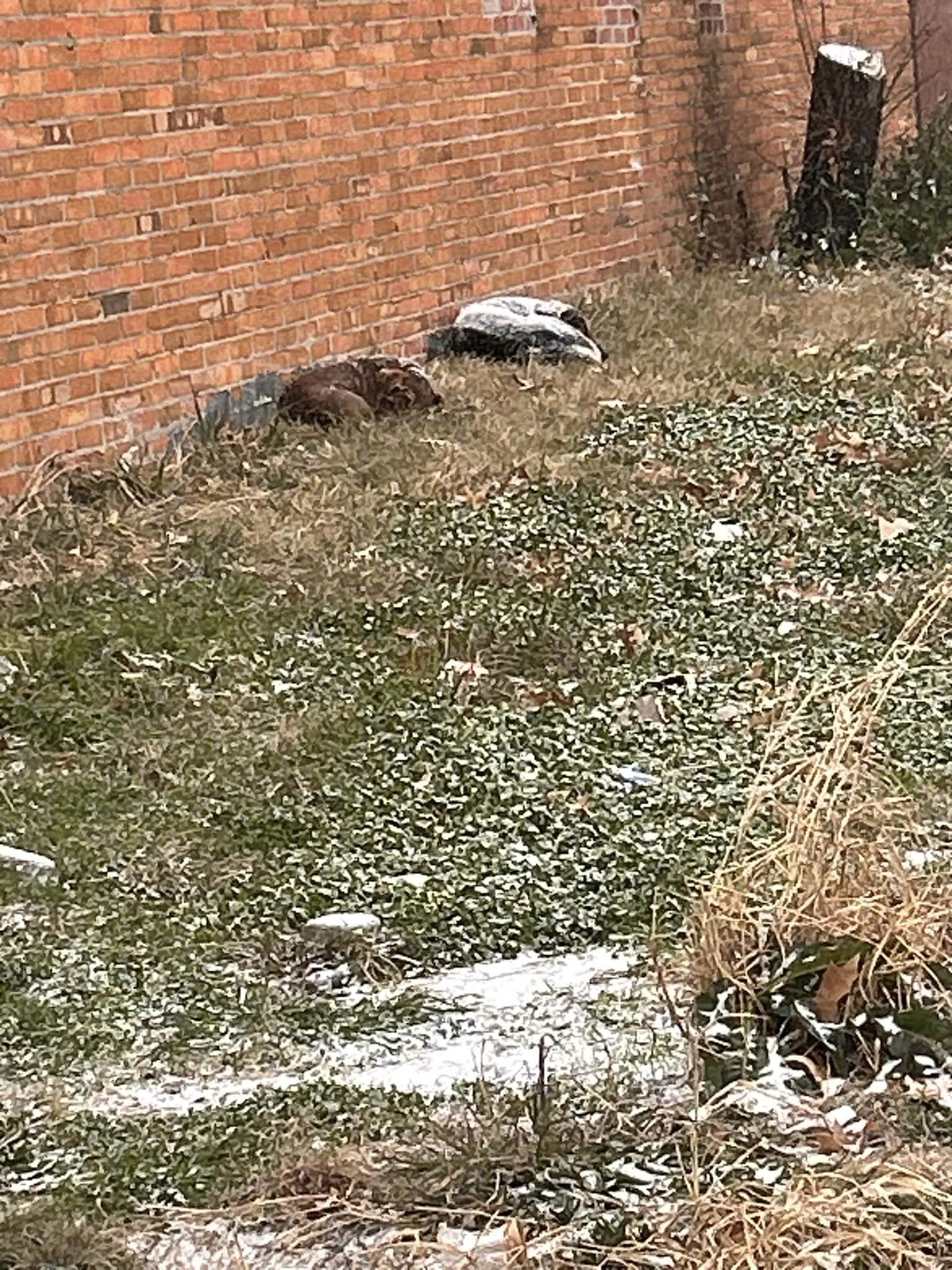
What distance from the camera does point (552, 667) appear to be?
5.07 m

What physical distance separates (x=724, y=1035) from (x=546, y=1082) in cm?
27

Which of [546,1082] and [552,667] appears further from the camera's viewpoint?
[552,667]

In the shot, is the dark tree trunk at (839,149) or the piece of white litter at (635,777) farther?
the dark tree trunk at (839,149)

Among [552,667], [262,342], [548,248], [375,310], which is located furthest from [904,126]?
[552,667]

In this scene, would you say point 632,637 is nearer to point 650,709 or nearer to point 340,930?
point 650,709

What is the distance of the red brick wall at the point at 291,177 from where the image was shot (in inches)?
259

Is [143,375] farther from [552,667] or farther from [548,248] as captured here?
[548,248]

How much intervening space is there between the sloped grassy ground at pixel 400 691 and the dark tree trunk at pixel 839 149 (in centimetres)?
412

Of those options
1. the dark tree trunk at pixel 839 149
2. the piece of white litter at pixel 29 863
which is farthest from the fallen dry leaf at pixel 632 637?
the dark tree trunk at pixel 839 149

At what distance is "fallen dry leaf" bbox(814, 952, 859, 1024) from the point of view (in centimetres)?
300

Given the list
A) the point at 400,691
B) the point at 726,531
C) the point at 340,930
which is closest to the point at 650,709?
the point at 400,691

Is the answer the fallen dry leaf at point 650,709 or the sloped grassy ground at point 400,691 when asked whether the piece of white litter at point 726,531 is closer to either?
the sloped grassy ground at point 400,691

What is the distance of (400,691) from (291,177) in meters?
3.67

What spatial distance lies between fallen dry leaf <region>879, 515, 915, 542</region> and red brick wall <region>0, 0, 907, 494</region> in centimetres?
255
